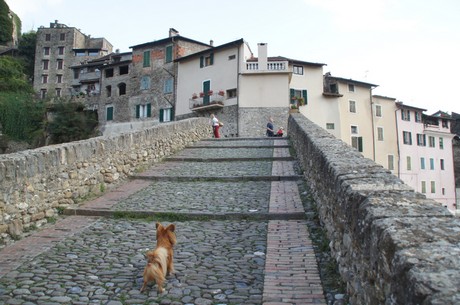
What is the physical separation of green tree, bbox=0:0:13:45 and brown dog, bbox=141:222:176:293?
267 feet

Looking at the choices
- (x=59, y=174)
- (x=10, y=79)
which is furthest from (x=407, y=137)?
(x=10, y=79)

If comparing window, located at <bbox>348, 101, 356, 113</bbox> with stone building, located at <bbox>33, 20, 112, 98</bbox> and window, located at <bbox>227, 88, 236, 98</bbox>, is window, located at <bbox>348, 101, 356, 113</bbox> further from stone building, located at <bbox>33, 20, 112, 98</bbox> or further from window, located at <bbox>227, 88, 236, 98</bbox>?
stone building, located at <bbox>33, 20, 112, 98</bbox>

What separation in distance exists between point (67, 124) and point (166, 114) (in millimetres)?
12161

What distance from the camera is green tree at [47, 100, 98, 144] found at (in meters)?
45.5

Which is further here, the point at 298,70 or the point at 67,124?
the point at 67,124

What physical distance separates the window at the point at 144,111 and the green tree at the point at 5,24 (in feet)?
139

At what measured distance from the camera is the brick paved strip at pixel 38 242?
4398 mm

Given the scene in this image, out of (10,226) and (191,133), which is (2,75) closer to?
(191,133)

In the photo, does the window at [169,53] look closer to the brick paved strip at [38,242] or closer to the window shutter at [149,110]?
the window shutter at [149,110]

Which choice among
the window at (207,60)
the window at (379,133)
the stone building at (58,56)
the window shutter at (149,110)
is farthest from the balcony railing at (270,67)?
the stone building at (58,56)

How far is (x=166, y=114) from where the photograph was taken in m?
44.5

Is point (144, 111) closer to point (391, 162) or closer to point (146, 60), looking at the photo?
point (146, 60)

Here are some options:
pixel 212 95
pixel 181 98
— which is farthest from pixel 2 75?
pixel 212 95

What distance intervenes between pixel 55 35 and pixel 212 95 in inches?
1904
